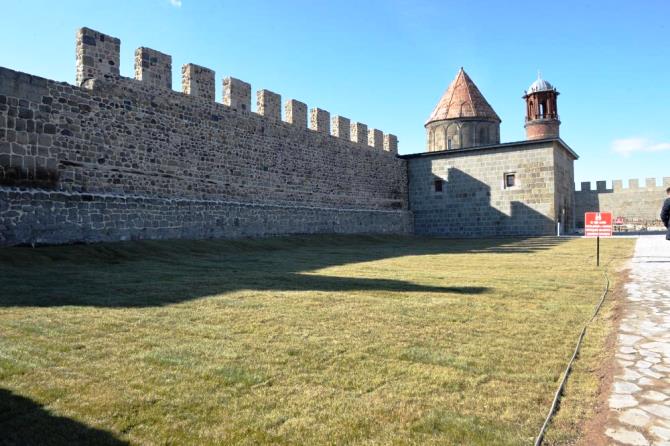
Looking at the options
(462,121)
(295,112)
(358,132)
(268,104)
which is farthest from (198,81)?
(462,121)

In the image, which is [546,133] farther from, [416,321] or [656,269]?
[416,321]

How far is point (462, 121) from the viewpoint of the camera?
32.0 meters

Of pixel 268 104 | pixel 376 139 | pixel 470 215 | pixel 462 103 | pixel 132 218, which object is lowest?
pixel 132 218

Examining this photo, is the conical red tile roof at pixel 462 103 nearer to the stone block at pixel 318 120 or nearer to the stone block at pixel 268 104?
the stone block at pixel 318 120

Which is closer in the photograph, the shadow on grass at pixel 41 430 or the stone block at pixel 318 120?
the shadow on grass at pixel 41 430

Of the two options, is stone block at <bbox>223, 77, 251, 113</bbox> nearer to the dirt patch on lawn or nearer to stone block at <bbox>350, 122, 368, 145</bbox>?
stone block at <bbox>350, 122, 368, 145</bbox>

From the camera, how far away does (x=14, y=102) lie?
1105cm

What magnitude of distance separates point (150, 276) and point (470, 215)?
69.8 feet

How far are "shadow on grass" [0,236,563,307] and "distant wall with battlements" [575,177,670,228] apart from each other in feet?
93.2

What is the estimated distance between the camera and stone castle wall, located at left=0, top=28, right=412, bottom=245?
1114 cm

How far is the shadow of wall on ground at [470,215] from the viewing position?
2464cm

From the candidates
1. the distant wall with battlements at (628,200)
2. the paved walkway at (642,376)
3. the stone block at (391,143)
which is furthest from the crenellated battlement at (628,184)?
the paved walkway at (642,376)

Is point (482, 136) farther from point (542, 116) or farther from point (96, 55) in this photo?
point (96, 55)

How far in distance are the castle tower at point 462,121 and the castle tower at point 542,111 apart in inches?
103
